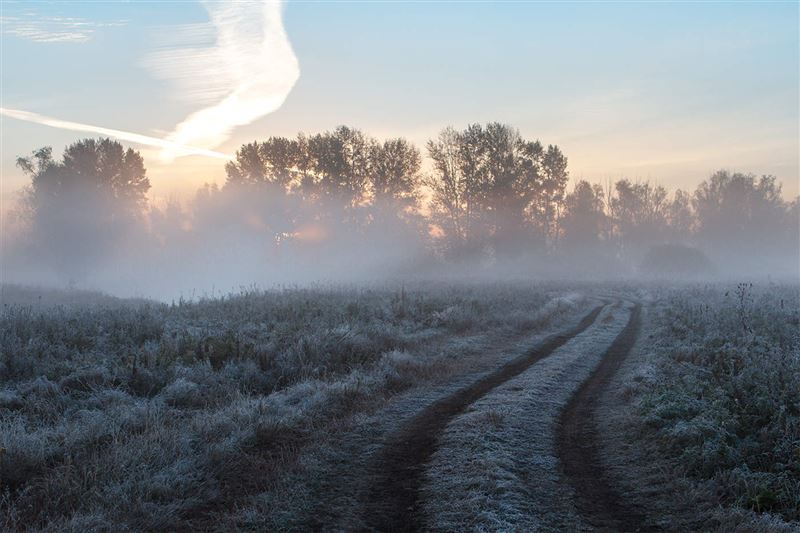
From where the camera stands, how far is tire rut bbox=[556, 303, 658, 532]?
5.93 meters

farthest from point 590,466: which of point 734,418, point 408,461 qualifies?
point 734,418

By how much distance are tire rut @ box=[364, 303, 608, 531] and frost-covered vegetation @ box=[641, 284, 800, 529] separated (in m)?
3.28

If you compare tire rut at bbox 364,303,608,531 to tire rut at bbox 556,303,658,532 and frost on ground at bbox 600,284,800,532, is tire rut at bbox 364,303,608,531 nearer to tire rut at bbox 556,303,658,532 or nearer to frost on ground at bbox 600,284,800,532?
tire rut at bbox 556,303,658,532

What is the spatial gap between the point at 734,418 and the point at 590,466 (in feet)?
8.67

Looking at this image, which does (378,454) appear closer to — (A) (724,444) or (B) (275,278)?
(A) (724,444)

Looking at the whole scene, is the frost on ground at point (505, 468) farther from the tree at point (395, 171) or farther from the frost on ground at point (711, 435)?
the tree at point (395, 171)

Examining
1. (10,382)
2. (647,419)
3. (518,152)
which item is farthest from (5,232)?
(647,419)

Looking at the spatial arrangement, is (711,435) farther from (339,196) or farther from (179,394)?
(339,196)

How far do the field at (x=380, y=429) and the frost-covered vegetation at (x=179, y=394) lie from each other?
4cm

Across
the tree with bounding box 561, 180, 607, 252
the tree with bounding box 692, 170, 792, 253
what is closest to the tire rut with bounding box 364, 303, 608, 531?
the tree with bounding box 561, 180, 607, 252

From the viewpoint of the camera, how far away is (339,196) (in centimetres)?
6519

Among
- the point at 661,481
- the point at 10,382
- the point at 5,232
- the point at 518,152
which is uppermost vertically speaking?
the point at 518,152

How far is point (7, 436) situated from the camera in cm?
711

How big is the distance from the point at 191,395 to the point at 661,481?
8.02m
